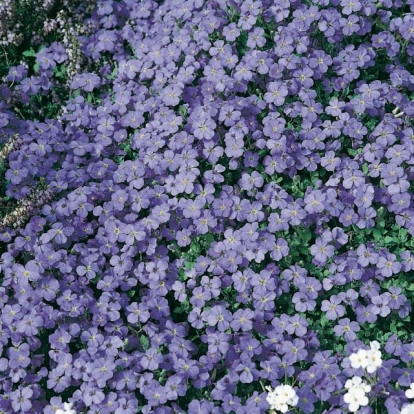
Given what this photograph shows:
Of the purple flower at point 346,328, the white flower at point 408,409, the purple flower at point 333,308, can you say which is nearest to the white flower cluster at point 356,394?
the white flower at point 408,409

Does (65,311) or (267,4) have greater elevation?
(267,4)

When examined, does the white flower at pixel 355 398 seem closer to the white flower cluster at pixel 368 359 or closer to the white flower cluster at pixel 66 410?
the white flower cluster at pixel 368 359

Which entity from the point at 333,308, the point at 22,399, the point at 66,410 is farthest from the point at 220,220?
the point at 22,399

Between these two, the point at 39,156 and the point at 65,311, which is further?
the point at 39,156

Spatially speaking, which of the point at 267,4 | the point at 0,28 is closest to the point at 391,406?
the point at 267,4

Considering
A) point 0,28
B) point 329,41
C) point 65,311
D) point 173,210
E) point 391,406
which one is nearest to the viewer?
point 391,406

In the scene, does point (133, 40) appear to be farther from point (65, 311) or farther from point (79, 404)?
point (79, 404)
